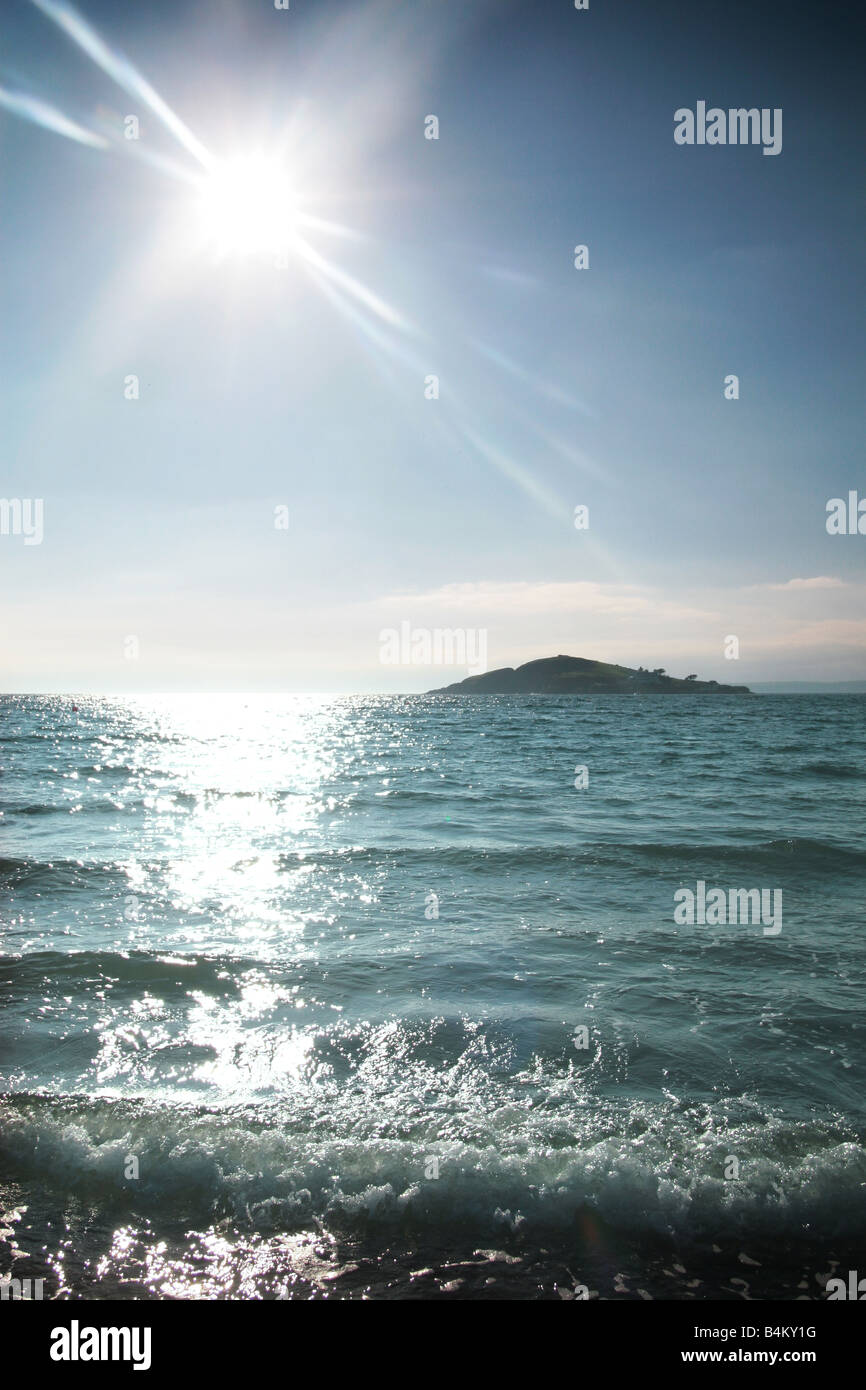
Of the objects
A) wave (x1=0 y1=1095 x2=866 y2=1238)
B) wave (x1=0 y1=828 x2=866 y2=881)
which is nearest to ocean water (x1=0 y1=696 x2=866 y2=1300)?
wave (x1=0 y1=1095 x2=866 y2=1238)

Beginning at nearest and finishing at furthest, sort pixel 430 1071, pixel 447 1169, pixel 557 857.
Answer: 1. pixel 447 1169
2. pixel 430 1071
3. pixel 557 857

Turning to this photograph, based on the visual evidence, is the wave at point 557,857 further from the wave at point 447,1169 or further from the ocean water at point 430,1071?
the wave at point 447,1169

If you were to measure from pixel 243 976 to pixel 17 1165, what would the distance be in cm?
422

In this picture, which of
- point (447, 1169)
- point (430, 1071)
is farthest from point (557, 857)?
point (447, 1169)

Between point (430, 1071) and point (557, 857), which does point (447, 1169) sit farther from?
point (557, 857)

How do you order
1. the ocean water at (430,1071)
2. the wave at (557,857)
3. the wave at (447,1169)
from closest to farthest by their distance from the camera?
the ocean water at (430,1071)
the wave at (447,1169)
the wave at (557,857)

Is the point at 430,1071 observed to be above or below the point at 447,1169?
below

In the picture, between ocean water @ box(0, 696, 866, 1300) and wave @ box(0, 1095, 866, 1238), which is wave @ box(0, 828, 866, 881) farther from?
wave @ box(0, 1095, 866, 1238)

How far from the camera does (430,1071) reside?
6836mm

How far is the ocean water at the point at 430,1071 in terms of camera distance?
14.9 feet

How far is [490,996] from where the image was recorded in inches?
343

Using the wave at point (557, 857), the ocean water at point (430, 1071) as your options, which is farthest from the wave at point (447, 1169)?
the wave at point (557, 857)
